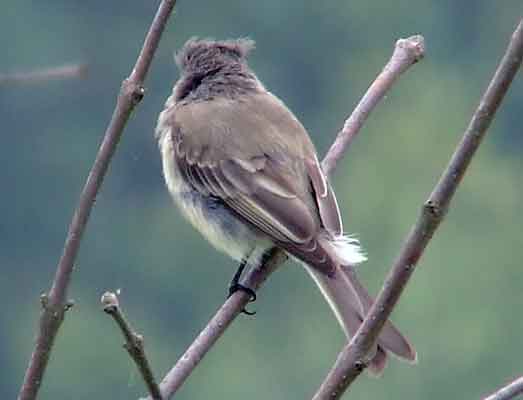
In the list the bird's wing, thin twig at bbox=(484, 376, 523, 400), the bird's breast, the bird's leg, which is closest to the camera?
thin twig at bbox=(484, 376, 523, 400)

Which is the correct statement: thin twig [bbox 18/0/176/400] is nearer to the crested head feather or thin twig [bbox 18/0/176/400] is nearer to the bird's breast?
the bird's breast

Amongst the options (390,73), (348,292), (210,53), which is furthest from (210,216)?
(390,73)

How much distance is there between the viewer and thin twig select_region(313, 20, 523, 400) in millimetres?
3287

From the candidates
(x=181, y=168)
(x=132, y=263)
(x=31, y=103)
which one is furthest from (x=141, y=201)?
(x=181, y=168)

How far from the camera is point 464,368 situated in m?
31.2

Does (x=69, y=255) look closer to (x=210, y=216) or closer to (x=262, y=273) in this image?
(x=262, y=273)

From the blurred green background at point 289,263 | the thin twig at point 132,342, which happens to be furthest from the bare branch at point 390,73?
the blurred green background at point 289,263

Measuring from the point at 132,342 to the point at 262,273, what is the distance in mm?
2465

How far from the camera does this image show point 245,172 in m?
6.24

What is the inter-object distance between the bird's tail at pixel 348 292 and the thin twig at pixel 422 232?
3.65 feet

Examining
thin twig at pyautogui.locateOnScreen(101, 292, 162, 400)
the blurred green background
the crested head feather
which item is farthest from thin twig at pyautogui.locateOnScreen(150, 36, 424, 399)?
the blurred green background

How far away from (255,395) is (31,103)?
10.7 meters

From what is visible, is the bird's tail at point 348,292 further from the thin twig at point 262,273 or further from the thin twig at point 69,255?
the thin twig at point 69,255

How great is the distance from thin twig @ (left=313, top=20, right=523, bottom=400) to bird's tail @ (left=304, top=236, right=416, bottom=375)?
1112 millimetres
